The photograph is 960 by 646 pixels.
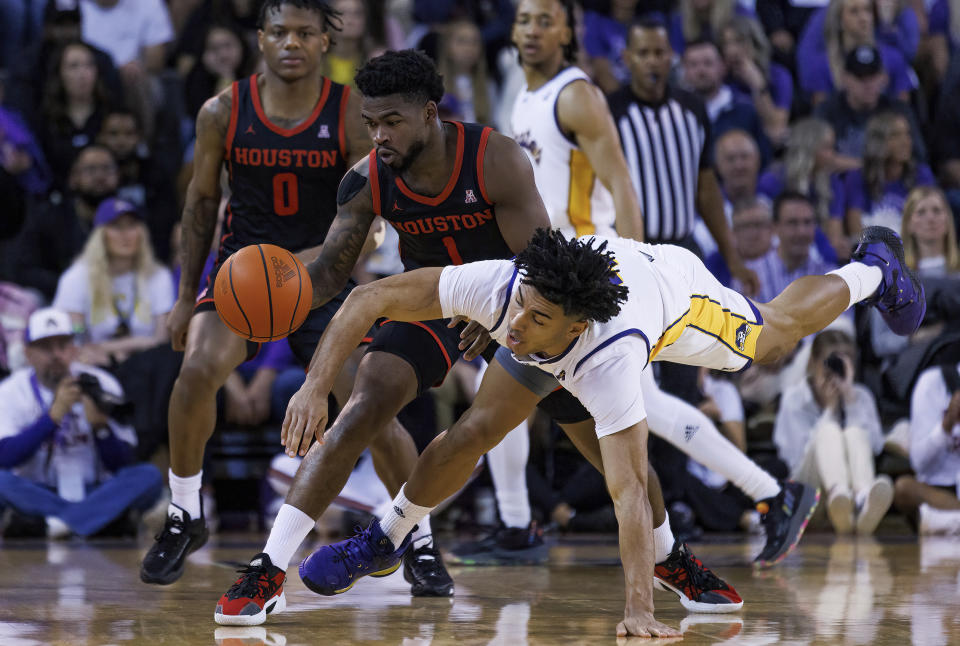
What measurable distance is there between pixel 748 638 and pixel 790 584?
4.11 ft

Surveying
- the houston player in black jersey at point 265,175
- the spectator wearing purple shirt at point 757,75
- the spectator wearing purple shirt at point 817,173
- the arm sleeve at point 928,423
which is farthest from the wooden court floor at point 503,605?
the spectator wearing purple shirt at point 757,75

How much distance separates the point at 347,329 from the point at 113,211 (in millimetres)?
4291

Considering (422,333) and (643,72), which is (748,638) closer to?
(422,333)

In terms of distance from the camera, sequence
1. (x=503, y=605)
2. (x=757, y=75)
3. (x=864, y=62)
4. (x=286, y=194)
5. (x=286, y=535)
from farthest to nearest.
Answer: (x=757, y=75) → (x=864, y=62) → (x=286, y=194) → (x=503, y=605) → (x=286, y=535)

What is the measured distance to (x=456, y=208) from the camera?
395 cm

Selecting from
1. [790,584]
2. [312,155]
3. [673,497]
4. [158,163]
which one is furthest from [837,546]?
[158,163]

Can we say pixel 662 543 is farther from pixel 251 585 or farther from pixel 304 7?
pixel 304 7

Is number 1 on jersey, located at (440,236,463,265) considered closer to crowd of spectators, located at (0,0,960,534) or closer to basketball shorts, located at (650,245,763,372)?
basketball shorts, located at (650,245,763,372)

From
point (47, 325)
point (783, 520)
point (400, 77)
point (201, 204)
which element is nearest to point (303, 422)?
point (400, 77)

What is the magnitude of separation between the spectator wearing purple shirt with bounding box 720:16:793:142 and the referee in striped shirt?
8.86 feet

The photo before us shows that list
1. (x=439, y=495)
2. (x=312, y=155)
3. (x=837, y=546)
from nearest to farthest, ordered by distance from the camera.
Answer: (x=439, y=495) < (x=312, y=155) < (x=837, y=546)

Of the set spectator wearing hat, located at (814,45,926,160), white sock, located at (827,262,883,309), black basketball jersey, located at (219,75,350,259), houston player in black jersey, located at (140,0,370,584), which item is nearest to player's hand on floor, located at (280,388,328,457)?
houston player in black jersey, located at (140,0,370,584)

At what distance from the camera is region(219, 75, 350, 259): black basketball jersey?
176 inches

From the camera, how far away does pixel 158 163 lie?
8.04 m
